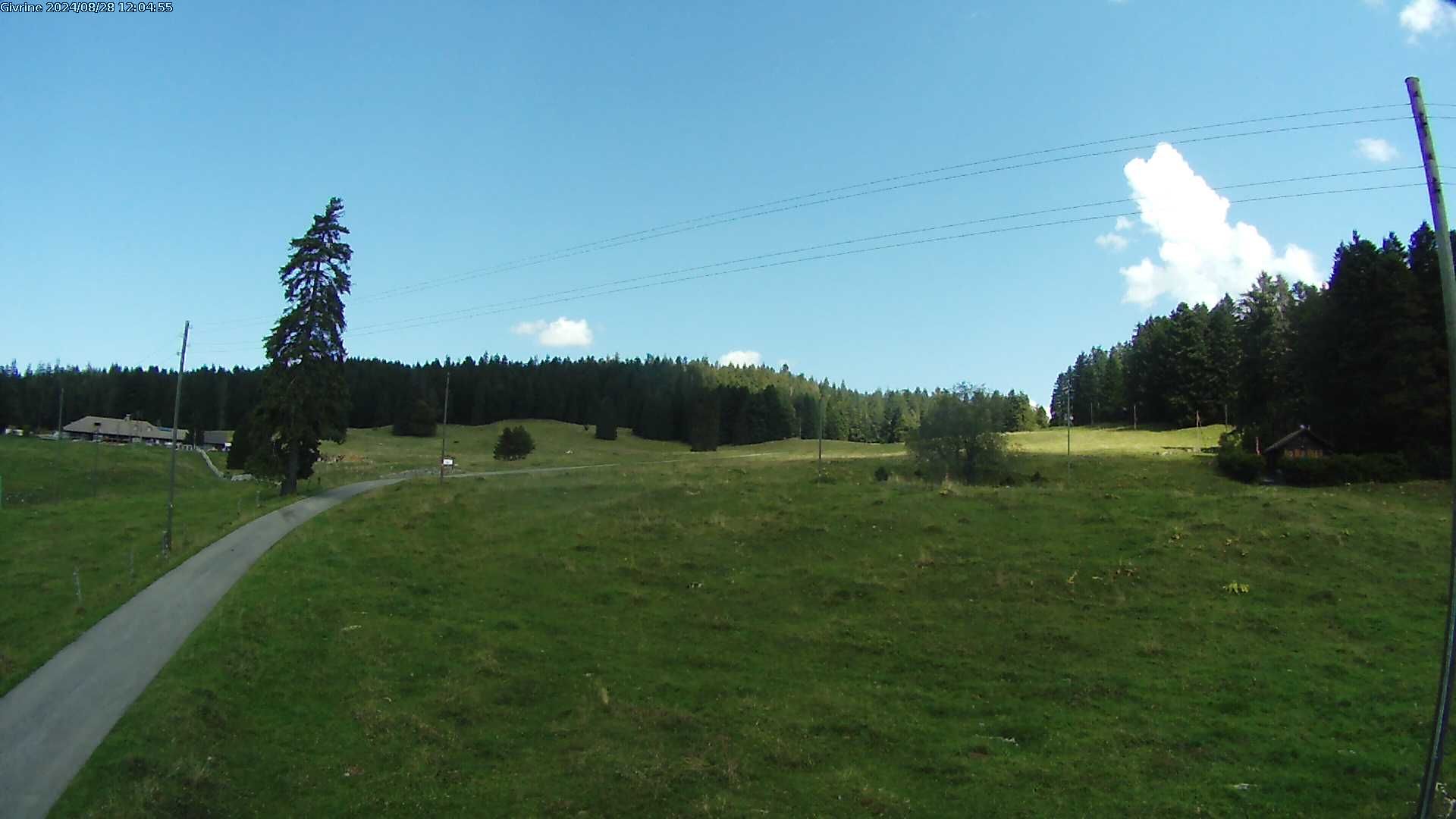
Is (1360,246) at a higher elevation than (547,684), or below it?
higher

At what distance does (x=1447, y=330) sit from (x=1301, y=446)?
5935 cm

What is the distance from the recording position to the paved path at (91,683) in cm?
1545

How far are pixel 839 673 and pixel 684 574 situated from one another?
10048 mm

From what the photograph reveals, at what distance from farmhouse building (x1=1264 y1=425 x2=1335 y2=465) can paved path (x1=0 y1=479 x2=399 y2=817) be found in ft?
219

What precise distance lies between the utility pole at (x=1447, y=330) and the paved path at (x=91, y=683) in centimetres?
2192

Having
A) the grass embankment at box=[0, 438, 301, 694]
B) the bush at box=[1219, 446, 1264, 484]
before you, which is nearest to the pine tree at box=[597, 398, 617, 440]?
the grass embankment at box=[0, 438, 301, 694]

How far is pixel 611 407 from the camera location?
138m

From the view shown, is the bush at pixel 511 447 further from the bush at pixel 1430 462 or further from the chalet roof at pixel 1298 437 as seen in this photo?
the bush at pixel 1430 462

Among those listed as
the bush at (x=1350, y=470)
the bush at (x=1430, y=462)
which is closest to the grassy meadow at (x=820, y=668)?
the bush at (x=1350, y=470)

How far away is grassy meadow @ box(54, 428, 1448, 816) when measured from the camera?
15555 mm

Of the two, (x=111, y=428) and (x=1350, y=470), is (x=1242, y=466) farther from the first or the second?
(x=111, y=428)

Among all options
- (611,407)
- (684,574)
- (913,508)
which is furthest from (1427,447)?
(611,407)

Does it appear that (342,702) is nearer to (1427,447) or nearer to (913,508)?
(913,508)

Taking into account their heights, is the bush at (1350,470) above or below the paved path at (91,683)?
above
